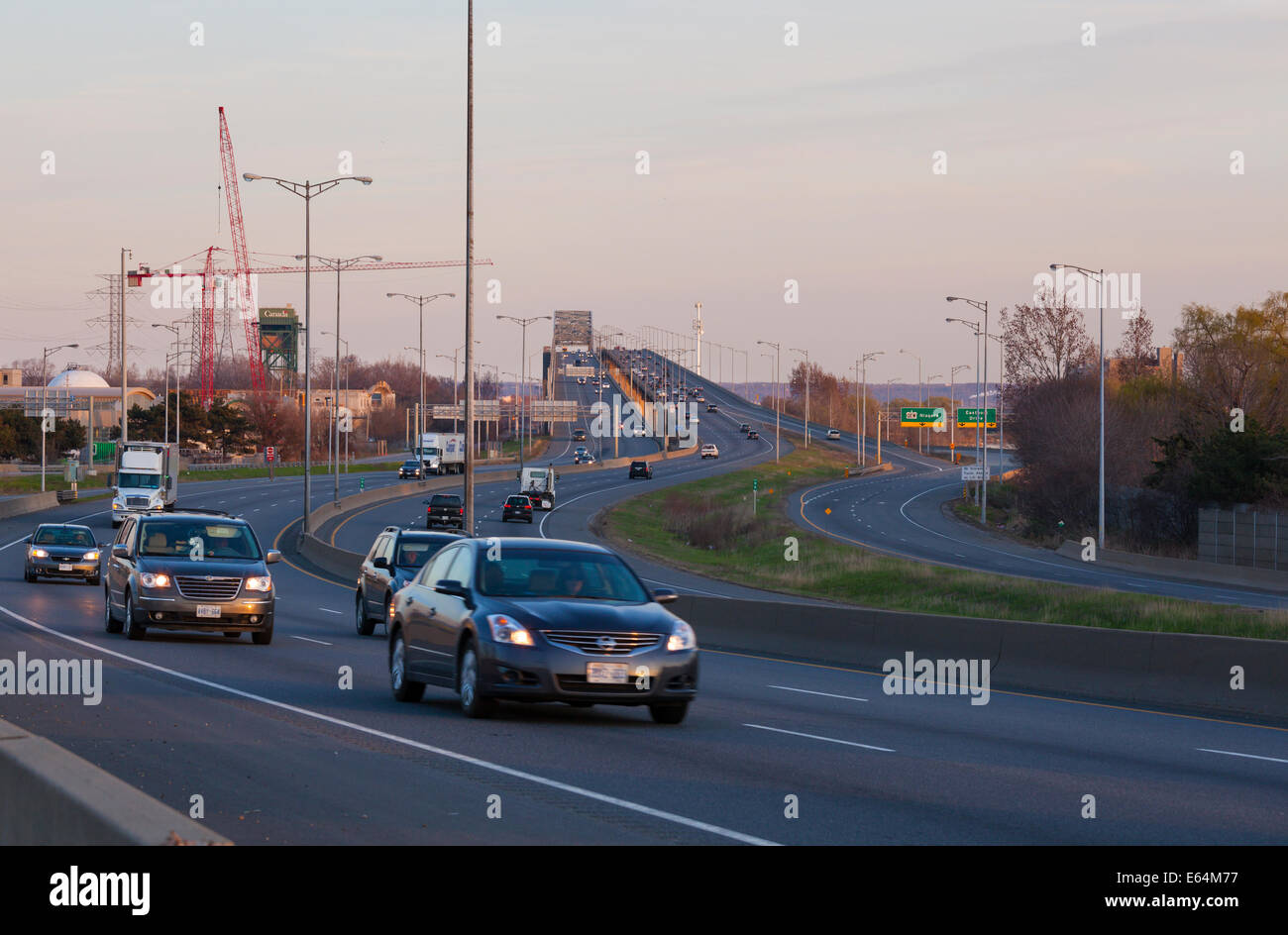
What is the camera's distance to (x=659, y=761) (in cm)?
1205

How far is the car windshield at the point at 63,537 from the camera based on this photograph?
38.8m

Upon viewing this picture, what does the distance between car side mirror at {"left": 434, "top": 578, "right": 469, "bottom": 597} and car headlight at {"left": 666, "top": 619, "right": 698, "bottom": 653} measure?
199 centimetres

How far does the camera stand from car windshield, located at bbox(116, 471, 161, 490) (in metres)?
63.6

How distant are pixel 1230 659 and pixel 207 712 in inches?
442

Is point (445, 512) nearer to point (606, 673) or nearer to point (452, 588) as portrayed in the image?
point (452, 588)

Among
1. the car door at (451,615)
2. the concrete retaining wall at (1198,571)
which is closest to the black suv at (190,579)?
the car door at (451,615)

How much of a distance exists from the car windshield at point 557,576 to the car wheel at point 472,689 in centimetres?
65

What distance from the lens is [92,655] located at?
19797mm

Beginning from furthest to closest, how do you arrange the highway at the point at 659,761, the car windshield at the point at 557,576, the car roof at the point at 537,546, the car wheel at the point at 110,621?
1. the car wheel at the point at 110,621
2. the car roof at the point at 537,546
3. the car windshield at the point at 557,576
4. the highway at the point at 659,761

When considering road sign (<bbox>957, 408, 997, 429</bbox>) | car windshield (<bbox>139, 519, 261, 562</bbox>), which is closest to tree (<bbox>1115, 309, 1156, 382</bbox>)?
road sign (<bbox>957, 408, 997, 429</bbox>)

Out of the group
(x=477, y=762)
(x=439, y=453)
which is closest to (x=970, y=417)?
(x=439, y=453)

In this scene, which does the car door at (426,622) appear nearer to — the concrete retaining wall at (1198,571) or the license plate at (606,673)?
the license plate at (606,673)

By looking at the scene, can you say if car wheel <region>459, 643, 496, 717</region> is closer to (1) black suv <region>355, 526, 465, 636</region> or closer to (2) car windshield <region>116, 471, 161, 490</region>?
(1) black suv <region>355, 526, 465, 636</region>
